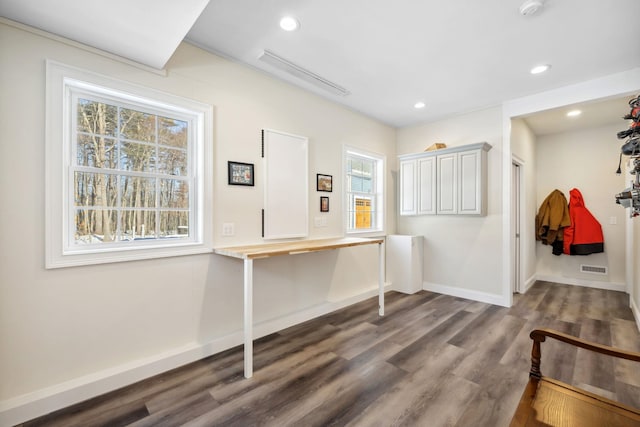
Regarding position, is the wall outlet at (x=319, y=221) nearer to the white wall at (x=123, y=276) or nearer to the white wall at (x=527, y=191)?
the white wall at (x=123, y=276)

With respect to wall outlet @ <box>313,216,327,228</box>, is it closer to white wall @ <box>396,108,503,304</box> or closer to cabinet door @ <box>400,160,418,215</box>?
cabinet door @ <box>400,160,418,215</box>

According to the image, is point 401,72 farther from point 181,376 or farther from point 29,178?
point 181,376

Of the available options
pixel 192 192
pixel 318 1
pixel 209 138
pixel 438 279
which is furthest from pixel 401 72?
pixel 438 279

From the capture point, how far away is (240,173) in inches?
110

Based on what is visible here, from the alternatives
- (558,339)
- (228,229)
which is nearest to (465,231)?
(558,339)

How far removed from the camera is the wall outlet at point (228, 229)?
2.69m

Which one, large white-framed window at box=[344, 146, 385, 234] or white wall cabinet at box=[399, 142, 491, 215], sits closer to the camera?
white wall cabinet at box=[399, 142, 491, 215]

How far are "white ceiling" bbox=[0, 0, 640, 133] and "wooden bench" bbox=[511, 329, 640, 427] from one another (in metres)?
2.24

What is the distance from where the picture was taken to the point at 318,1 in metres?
2.02

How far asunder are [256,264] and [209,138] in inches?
51.3

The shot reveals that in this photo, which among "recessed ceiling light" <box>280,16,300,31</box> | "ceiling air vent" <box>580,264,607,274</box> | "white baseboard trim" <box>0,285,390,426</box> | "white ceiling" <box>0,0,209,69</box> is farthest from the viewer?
"ceiling air vent" <box>580,264,607,274</box>

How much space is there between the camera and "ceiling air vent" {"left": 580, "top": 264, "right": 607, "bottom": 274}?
476cm

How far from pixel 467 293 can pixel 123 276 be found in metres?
4.22

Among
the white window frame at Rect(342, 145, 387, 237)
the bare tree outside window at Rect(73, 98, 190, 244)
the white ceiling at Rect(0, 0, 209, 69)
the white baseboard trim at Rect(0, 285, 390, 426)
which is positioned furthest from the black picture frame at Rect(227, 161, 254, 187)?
the white window frame at Rect(342, 145, 387, 237)
